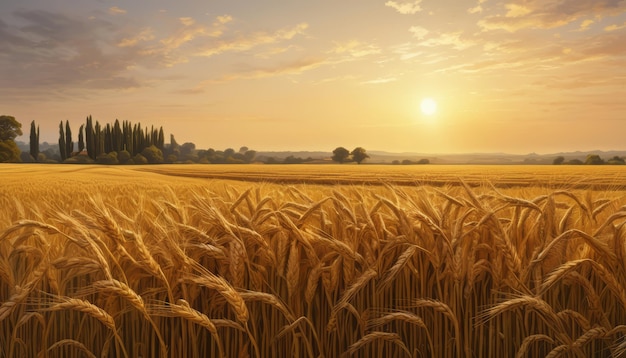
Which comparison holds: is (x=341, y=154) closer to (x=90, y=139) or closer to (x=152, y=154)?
(x=152, y=154)

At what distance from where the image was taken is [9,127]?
73.4 m

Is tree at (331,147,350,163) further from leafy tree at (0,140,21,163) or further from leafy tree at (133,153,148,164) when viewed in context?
leafy tree at (0,140,21,163)

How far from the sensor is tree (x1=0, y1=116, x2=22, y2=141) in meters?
72.8

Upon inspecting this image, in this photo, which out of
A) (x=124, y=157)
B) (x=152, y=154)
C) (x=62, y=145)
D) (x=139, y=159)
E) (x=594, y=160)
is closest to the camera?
(x=594, y=160)

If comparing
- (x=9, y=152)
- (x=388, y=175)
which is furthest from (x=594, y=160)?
(x=9, y=152)

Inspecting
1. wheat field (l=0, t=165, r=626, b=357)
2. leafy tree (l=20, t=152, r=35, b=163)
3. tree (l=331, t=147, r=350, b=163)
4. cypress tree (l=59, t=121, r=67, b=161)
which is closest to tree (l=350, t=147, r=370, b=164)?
tree (l=331, t=147, r=350, b=163)

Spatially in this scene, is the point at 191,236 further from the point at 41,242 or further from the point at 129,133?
the point at 129,133

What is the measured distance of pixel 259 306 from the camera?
282 cm

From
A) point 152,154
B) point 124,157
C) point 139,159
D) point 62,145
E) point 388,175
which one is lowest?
point 388,175

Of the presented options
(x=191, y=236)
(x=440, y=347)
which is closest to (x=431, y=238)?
(x=440, y=347)

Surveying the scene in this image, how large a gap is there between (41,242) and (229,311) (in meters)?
1.30

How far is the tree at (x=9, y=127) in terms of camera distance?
72.8m

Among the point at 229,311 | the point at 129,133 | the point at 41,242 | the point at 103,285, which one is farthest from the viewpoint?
the point at 129,133

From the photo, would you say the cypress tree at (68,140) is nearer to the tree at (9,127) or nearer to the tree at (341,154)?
→ the tree at (9,127)
